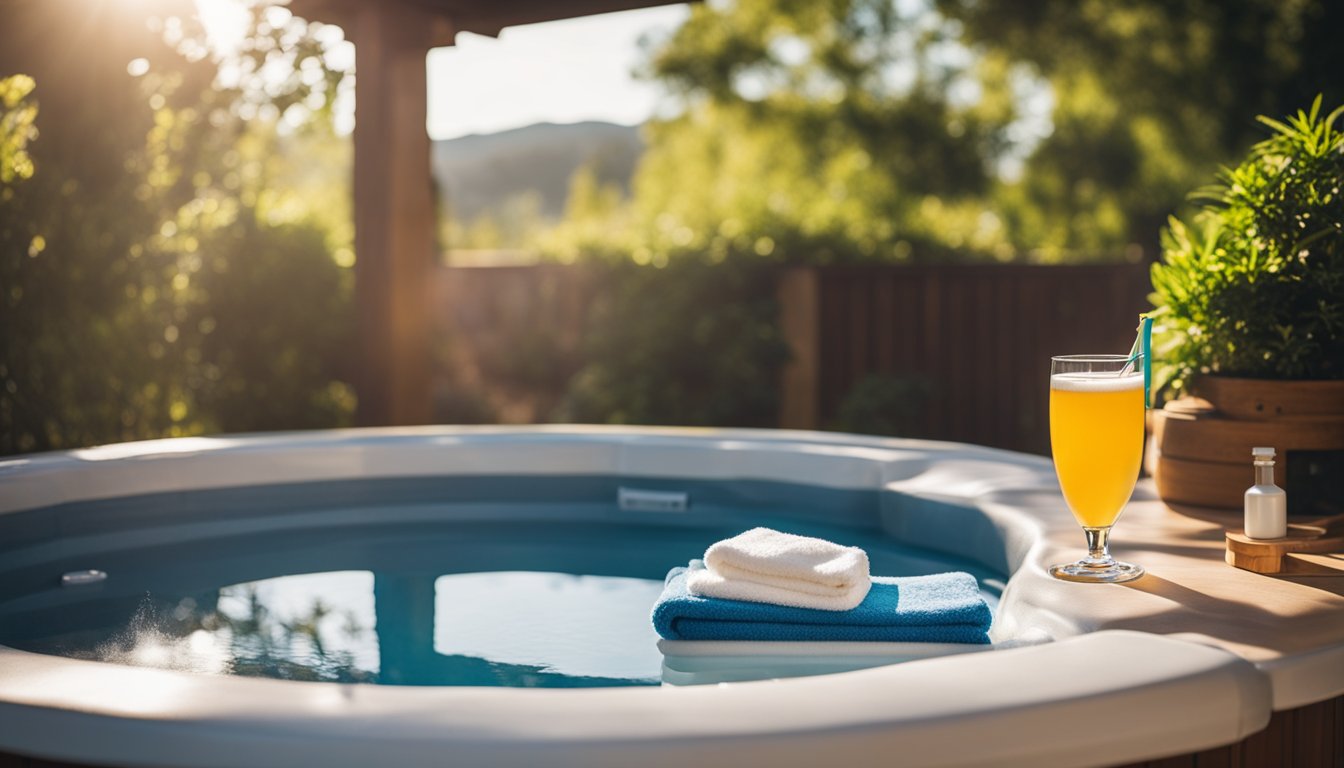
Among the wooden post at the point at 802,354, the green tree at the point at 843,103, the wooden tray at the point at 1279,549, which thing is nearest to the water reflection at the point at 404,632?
the wooden tray at the point at 1279,549

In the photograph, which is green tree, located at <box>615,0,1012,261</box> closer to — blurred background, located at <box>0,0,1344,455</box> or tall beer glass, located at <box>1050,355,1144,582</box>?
blurred background, located at <box>0,0,1344,455</box>

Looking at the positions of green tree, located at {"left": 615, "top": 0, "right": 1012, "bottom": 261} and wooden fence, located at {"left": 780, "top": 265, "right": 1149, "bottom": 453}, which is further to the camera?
green tree, located at {"left": 615, "top": 0, "right": 1012, "bottom": 261}

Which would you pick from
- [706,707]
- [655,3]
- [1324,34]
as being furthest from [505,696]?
[1324,34]

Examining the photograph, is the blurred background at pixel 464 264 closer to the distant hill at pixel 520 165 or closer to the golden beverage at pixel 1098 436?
the golden beverage at pixel 1098 436

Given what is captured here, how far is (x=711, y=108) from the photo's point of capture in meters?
15.5

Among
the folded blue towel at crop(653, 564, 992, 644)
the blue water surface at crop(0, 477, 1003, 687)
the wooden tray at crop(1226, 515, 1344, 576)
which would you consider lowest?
the blue water surface at crop(0, 477, 1003, 687)

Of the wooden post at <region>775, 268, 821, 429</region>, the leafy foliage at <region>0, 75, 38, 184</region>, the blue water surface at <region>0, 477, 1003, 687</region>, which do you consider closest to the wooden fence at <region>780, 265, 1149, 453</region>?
the wooden post at <region>775, 268, 821, 429</region>

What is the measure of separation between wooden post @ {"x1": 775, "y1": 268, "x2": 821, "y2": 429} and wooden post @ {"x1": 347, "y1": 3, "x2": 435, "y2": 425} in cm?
257

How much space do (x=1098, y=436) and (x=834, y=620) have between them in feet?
1.36

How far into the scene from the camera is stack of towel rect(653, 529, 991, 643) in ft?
5.27

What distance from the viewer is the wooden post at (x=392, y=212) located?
5.09 m

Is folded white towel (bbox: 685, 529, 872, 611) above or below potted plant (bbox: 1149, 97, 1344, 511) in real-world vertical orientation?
below

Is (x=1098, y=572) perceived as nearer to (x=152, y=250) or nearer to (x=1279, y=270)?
(x=1279, y=270)

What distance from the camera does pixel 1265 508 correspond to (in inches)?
67.9
